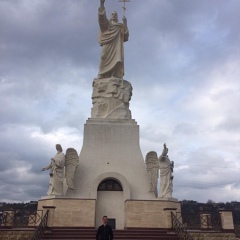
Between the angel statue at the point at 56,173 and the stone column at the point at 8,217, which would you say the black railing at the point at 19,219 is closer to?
the stone column at the point at 8,217

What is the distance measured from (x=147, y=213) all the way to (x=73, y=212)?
354cm

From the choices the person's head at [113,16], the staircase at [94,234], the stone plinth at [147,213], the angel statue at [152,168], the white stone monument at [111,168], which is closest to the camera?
the staircase at [94,234]

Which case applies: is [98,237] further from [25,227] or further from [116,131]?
[116,131]

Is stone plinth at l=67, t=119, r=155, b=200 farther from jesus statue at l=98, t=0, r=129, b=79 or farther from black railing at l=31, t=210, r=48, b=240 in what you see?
jesus statue at l=98, t=0, r=129, b=79

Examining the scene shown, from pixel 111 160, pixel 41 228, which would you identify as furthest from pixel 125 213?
pixel 41 228

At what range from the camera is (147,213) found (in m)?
14.5

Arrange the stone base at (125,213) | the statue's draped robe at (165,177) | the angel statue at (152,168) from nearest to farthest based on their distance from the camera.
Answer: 1. the stone base at (125,213)
2. the statue's draped robe at (165,177)
3. the angel statue at (152,168)

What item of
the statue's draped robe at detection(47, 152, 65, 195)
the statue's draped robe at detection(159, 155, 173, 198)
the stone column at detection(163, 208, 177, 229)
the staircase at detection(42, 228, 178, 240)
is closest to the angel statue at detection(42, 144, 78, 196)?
the statue's draped robe at detection(47, 152, 65, 195)

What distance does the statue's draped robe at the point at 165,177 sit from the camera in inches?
597

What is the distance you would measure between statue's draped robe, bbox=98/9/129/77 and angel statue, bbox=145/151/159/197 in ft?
19.9

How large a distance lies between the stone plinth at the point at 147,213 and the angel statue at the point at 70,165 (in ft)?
9.94

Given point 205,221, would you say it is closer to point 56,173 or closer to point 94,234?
point 94,234

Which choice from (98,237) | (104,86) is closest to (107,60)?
(104,86)

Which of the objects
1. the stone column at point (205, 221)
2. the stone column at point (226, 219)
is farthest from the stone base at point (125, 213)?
the stone column at point (226, 219)
